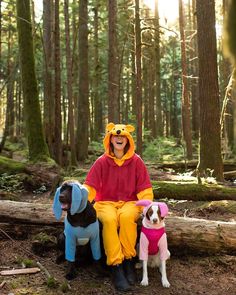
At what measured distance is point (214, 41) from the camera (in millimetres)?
9992

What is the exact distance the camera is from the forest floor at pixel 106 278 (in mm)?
→ 4426

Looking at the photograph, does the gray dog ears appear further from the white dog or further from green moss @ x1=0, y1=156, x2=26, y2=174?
green moss @ x1=0, y1=156, x2=26, y2=174

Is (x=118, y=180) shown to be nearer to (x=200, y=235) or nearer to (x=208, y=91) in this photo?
(x=200, y=235)

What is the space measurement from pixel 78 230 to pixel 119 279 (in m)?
0.75

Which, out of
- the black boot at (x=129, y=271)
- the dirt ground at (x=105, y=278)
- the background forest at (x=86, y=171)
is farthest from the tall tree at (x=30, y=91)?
the black boot at (x=129, y=271)

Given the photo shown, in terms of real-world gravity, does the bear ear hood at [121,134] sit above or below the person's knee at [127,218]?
above

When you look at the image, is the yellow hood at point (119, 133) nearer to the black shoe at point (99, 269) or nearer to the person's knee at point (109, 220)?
the person's knee at point (109, 220)

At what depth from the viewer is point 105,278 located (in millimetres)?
4840

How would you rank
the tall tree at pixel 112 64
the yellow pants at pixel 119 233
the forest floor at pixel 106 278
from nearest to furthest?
1. the forest floor at pixel 106 278
2. the yellow pants at pixel 119 233
3. the tall tree at pixel 112 64

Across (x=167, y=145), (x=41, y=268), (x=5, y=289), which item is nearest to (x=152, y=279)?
(x=41, y=268)

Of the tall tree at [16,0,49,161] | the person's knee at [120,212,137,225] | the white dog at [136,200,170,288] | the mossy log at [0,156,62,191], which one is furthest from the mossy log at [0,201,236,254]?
the tall tree at [16,0,49,161]

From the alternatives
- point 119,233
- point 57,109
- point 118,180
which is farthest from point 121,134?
point 57,109

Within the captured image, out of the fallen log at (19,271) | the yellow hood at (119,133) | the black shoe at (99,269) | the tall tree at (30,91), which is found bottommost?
the black shoe at (99,269)

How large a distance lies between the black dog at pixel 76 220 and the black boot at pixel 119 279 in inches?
11.8
